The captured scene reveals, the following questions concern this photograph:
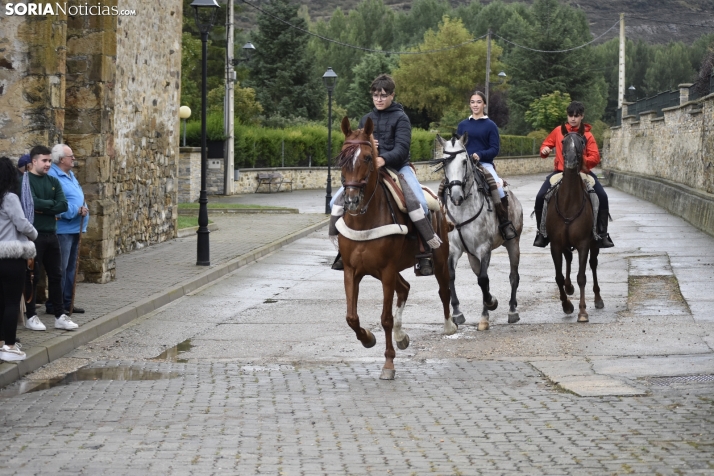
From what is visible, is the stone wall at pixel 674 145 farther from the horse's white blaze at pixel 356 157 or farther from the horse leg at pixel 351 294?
the horse's white blaze at pixel 356 157

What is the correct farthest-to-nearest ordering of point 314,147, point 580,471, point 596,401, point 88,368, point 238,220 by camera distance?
point 314,147
point 238,220
point 88,368
point 596,401
point 580,471

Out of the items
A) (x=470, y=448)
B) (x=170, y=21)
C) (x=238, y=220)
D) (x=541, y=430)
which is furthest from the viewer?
(x=238, y=220)

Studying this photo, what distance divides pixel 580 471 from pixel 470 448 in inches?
33.4

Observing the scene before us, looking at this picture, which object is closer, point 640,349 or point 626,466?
point 626,466

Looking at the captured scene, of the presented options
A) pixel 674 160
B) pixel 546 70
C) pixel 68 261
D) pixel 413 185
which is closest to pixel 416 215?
pixel 413 185

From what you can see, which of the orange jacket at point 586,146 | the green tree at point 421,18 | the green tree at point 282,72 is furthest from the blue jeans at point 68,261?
the green tree at point 421,18

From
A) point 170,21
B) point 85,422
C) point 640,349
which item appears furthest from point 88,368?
point 170,21

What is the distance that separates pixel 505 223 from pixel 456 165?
Answer: 141 cm

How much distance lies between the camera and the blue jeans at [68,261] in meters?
13.0

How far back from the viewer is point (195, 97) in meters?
65.8

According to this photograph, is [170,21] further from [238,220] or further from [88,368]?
[88,368]

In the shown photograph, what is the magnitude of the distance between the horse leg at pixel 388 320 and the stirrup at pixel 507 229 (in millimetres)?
3724

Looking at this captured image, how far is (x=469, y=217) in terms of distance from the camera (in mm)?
12805

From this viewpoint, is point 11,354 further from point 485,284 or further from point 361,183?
point 485,284
